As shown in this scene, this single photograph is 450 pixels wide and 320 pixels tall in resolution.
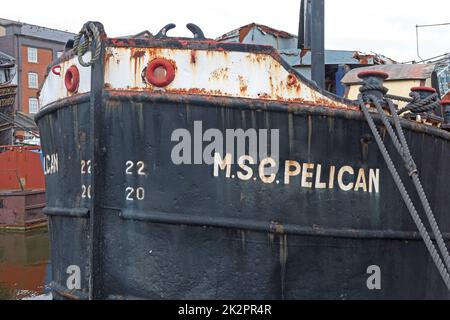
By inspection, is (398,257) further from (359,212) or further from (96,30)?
(96,30)

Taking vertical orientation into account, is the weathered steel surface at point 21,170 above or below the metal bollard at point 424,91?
below

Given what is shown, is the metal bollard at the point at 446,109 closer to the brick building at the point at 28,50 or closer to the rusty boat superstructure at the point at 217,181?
the rusty boat superstructure at the point at 217,181

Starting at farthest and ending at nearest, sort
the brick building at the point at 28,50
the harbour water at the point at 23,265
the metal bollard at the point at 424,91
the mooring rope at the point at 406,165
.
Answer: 1. the brick building at the point at 28,50
2. the harbour water at the point at 23,265
3. the metal bollard at the point at 424,91
4. the mooring rope at the point at 406,165

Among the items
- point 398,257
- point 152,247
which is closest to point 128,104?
point 152,247

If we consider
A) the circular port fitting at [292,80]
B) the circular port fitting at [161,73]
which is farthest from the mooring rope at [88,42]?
the circular port fitting at [292,80]

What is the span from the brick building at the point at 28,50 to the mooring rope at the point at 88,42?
39.0 metres

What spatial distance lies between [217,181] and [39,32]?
138 ft

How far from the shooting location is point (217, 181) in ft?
14.5

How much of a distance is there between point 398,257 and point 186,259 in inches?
71.7

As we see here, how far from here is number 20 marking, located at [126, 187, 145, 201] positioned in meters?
4.48

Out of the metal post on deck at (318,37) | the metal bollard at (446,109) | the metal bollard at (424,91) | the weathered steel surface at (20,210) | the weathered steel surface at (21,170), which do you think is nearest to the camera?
the metal bollard at (424,91)

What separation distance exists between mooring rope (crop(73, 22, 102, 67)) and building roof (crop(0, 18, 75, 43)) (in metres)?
40.1

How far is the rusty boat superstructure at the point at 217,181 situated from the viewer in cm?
440

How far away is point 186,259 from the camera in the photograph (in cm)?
446
